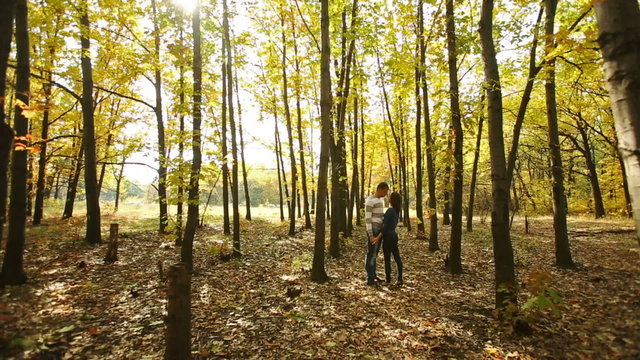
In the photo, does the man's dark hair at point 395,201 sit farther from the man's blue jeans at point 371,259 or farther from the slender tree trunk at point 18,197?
the slender tree trunk at point 18,197

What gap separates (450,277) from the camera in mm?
8133

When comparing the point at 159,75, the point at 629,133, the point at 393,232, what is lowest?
the point at 393,232

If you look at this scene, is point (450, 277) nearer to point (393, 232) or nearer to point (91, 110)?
point (393, 232)

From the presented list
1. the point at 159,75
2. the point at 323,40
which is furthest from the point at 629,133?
the point at 159,75

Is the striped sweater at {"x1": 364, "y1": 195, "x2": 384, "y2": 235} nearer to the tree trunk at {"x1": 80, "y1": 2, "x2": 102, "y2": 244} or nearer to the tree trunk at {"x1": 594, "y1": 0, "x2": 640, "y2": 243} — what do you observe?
the tree trunk at {"x1": 594, "y1": 0, "x2": 640, "y2": 243}

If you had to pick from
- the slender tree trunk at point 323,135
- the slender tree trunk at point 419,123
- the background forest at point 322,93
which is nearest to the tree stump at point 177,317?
the background forest at point 322,93

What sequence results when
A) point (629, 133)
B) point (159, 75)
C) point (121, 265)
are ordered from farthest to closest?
point (159, 75) → point (121, 265) → point (629, 133)

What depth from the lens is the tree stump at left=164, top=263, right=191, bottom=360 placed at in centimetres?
A: 385

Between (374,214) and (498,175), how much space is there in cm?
318

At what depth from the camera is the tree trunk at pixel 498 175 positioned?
489cm

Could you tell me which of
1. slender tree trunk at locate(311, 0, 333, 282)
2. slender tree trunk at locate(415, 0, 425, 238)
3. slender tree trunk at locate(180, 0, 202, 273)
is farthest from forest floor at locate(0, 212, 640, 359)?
slender tree trunk at locate(415, 0, 425, 238)

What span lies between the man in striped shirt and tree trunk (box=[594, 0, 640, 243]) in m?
5.26

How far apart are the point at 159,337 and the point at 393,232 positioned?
5.13 metres

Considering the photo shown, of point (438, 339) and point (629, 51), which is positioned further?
point (438, 339)
